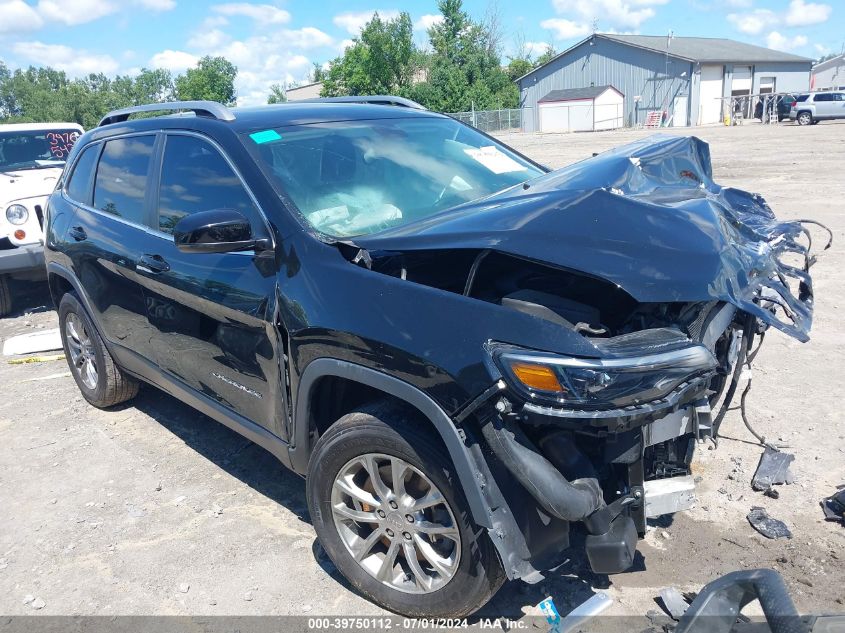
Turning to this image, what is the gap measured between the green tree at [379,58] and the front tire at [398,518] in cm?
5793

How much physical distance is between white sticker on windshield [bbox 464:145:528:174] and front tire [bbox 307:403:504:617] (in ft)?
6.05

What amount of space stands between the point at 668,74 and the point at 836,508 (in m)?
51.2

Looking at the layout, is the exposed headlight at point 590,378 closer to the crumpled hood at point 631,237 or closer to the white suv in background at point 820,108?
the crumpled hood at point 631,237

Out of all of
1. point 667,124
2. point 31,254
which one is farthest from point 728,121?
point 31,254

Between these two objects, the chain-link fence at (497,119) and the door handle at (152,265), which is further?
the chain-link fence at (497,119)

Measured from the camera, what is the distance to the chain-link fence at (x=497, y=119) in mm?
48812

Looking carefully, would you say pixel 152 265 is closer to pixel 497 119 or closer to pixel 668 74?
pixel 497 119

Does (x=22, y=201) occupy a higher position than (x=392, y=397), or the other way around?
(x=22, y=201)

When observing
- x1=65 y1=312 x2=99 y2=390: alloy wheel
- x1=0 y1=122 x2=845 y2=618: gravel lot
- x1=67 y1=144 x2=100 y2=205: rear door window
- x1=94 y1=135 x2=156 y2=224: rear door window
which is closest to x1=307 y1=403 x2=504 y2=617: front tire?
x1=0 y1=122 x2=845 y2=618: gravel lot

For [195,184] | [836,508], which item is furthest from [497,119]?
[836,508]

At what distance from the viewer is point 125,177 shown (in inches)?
166

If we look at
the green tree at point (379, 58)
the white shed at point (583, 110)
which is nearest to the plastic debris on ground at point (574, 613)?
the white shed at point (583, 110)

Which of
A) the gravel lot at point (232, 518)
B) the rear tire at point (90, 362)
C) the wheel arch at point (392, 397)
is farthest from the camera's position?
the rear tire at point (90, 362)

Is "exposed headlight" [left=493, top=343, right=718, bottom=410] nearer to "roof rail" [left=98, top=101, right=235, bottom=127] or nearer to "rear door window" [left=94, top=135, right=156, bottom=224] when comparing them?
"roof rail" [left=98, top=101, right=235, bottom=127]
